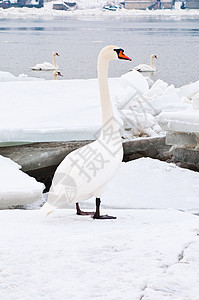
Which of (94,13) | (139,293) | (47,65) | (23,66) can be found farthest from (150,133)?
(94,13)

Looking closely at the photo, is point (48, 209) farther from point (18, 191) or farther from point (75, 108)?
point (75, 108)

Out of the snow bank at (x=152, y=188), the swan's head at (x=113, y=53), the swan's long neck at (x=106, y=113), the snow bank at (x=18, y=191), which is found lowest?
the snow bank at (x=152, y=188)

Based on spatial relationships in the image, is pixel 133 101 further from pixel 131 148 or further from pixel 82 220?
pixel 82 220

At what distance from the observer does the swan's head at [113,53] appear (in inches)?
148

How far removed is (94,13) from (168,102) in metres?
133

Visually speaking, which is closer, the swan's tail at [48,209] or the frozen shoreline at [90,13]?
the swan's tail at [48,209]

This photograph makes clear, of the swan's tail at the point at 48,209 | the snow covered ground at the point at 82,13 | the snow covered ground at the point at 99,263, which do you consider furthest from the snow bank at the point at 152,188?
the snow covered ground at the point at 82,13

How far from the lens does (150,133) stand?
727 cm

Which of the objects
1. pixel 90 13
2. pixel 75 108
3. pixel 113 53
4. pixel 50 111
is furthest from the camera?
pixel 90 13

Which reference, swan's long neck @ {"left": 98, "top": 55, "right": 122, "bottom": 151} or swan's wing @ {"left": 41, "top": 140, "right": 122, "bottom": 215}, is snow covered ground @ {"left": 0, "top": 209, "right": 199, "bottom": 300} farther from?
swan's long neck @ {"left": 98, "top": 55, "right": 122, "bottom": 151}

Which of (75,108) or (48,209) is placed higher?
(48,209)

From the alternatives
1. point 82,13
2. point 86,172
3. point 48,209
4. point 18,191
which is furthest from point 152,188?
point 82,13

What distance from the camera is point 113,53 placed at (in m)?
3.78

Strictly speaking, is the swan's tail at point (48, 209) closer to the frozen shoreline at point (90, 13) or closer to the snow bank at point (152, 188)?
the snow bank at point (152, 188)
